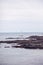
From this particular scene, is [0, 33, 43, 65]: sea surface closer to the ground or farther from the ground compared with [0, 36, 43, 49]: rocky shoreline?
closer to the ground

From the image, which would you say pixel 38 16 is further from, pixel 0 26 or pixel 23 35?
pixel 0 26

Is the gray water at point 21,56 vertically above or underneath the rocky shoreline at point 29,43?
underneath

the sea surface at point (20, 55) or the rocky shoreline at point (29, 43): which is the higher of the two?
the rocky shoreline at point (29, 43)

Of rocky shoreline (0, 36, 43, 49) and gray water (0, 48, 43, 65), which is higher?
rocky shoreline (0, 36, 43, 49)

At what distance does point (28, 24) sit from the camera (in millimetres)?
1575

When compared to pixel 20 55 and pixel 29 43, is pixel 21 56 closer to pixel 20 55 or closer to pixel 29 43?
pixel 20 55

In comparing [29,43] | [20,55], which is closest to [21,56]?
[20,55]

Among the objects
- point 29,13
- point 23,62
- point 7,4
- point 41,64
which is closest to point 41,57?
point 41,64

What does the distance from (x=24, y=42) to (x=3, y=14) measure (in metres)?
0.49

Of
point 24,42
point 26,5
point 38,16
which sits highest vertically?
point 26,5

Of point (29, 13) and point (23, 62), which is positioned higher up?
point (29, 13)

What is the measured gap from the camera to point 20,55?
1.52 m

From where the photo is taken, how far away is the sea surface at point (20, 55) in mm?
1519

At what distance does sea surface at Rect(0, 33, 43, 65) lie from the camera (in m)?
1.52
